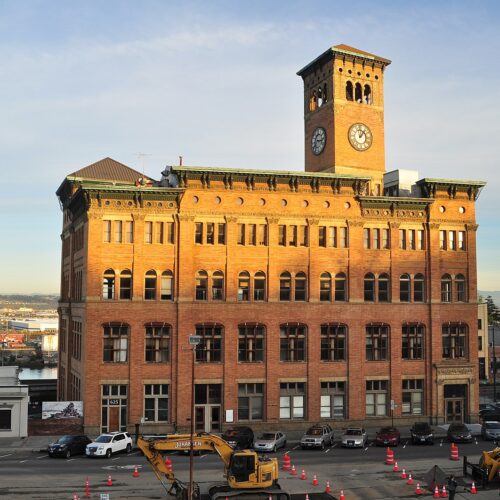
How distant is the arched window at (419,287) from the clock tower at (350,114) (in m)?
9.55

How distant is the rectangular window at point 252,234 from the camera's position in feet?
186

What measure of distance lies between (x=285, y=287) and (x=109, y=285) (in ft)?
48.3

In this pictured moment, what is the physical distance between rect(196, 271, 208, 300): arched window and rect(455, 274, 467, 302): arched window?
2332cm

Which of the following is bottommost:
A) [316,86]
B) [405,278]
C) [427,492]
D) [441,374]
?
[427,492]

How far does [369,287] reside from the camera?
59.3 m

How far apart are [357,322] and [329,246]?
7.03 metres

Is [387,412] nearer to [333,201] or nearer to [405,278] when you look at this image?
[405,278]

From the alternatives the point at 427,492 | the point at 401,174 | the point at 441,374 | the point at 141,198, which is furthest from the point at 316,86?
the point at 427,492

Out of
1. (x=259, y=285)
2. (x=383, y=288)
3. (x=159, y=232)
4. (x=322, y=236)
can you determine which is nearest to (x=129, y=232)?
(x=159, y=232)

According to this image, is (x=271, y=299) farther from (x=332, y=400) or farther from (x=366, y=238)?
(x=366, y=238)

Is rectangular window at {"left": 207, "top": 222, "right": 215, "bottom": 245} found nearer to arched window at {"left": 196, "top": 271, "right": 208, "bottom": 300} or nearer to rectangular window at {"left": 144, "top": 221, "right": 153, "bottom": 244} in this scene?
arched window at {"left": 196, "top": 271, "right": 208, "bottom": 300}

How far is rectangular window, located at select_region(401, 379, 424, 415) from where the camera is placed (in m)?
58.8

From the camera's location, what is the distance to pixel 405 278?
60.2 meters

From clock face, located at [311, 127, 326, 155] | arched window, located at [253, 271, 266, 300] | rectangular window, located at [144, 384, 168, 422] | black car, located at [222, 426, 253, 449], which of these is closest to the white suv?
black car, located at [222, 426, 253, 449]
